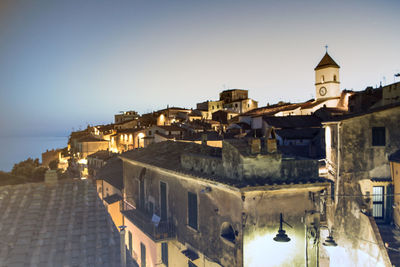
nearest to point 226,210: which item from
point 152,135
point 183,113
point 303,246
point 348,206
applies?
point 303,246

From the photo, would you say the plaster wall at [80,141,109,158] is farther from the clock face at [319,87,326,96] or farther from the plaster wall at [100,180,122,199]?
the clock face at [319,87,326,96]

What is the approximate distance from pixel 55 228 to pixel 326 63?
5047cm

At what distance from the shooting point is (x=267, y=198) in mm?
9805

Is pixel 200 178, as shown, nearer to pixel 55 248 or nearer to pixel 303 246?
pixel 303 246

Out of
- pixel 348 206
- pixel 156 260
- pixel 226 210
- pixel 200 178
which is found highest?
pixel 200 178

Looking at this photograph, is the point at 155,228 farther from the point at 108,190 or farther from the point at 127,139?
the point at 127,139

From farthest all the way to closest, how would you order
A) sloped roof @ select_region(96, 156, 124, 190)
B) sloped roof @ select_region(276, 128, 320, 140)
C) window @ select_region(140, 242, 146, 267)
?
sloped roof @ select_region(276, 128, 320, 140) → sloped roof @ select_region(96, 156, 124, 190) → window @ select_region(140, 242, 146, 267)

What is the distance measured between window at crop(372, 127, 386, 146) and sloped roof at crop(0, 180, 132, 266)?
1458 centimetres

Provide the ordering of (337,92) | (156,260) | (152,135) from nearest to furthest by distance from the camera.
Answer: (156,260) < (337,92) < (152,135)

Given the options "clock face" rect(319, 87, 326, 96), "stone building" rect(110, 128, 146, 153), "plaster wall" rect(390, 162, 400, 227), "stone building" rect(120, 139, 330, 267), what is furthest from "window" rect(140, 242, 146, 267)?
"clock face" rect(319, 87, 326, 96)

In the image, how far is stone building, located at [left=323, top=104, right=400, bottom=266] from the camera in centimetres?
1636

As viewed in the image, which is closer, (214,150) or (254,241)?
(254,241)

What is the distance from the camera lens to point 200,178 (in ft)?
37.1

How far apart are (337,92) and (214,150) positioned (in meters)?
42.2
